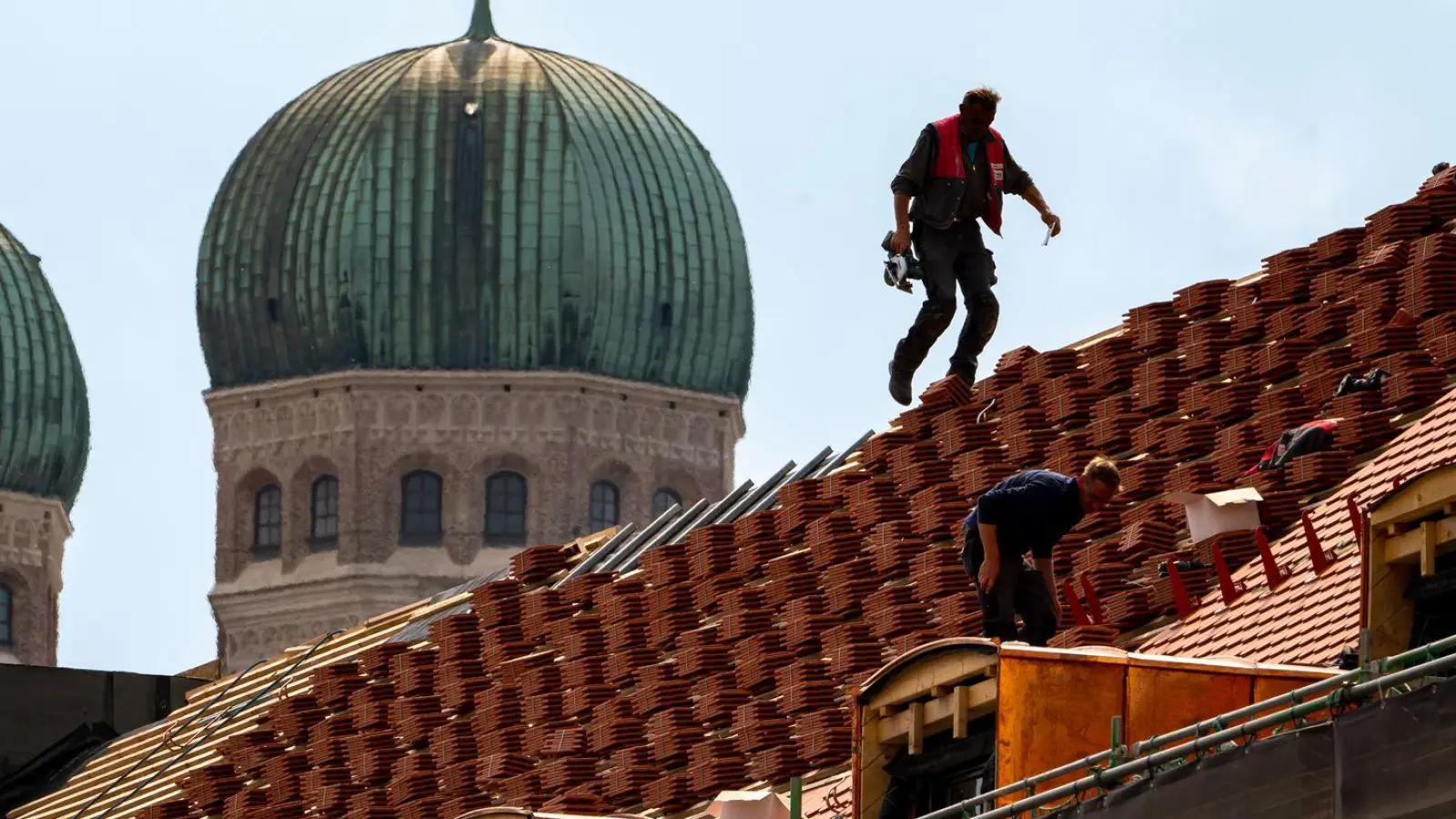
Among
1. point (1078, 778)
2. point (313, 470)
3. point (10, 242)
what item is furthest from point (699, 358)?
point (1078, 778)

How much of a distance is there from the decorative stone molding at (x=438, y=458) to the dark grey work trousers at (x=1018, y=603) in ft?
236

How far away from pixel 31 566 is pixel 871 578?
7257 cm

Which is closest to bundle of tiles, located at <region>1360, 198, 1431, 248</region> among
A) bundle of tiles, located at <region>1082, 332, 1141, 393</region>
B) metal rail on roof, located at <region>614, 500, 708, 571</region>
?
bundle of tiles, located at <region>1082, 332, 1141, 393</region>

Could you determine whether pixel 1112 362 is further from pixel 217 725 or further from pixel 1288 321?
pixel 217 725

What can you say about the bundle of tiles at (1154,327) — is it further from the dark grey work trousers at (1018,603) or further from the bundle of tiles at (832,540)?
the dark grey work trousers at (1018,603)

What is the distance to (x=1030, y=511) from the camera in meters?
22.0

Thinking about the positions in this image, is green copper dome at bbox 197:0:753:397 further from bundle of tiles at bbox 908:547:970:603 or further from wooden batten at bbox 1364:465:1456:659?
wooden batten at bbox 1364:465:1456:659

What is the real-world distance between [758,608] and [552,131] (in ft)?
207

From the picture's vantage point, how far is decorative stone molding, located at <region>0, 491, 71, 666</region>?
101 m

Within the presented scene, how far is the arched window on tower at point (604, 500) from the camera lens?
3782 inches

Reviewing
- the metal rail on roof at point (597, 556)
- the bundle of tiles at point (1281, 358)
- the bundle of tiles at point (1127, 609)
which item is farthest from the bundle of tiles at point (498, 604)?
the bundle of tiles at point (1127, 609)

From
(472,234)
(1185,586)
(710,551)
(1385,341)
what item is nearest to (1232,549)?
(1185,586)

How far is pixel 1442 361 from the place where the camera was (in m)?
27.6

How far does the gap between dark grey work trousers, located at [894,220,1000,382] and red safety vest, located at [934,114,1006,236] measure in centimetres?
41
